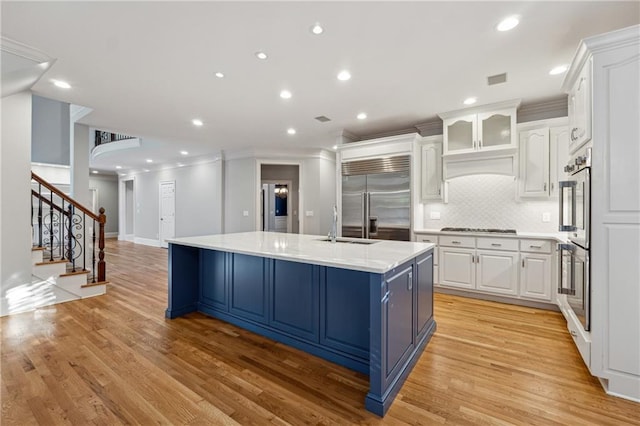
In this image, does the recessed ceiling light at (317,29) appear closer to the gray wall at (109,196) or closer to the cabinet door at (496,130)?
the cabinet door at (496,130)

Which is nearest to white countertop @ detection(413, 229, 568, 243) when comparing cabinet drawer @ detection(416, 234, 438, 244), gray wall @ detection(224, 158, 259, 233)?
cabinet drawer @ detection(416, 234, 438, 244)

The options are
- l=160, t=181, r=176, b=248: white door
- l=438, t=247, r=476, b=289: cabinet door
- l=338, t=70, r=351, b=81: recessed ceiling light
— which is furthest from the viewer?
l=160, t=181, r=176, b=248: white door

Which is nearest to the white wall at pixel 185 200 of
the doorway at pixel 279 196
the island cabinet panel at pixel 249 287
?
the doorway at pixel 279 196

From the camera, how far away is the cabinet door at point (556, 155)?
137 inches

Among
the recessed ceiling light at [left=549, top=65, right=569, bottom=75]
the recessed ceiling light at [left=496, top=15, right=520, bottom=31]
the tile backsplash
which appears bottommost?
the tile backsplash

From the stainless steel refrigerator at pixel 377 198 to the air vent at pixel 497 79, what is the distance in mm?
1434

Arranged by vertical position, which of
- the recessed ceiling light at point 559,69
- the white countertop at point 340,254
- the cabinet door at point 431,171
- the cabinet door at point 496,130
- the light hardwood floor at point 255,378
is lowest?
the light hardwood floor at point 255,378

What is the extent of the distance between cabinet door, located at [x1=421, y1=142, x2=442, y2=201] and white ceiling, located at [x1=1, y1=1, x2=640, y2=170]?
51 cm

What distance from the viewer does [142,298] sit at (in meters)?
3.86

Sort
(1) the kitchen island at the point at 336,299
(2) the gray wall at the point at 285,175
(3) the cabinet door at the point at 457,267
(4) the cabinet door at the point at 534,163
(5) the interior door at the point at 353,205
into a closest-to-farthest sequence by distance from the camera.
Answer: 1. (1) the kitchen island at the point at 336,299
2. (4) the cabinet door at the point at 534,163
3. (3) the cabinet door at the point at 457,267
4. (5) the interior door at the point at 353,205
5. (2) the gray wall at the point at 285,175

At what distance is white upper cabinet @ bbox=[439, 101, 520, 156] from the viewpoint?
3.70 m

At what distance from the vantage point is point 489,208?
4207mm

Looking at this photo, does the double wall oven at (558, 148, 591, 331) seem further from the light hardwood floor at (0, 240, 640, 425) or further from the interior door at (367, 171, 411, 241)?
the interior door at (367, 171, 411, 241)

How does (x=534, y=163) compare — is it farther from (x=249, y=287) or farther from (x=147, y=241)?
(x=147, y=241)
